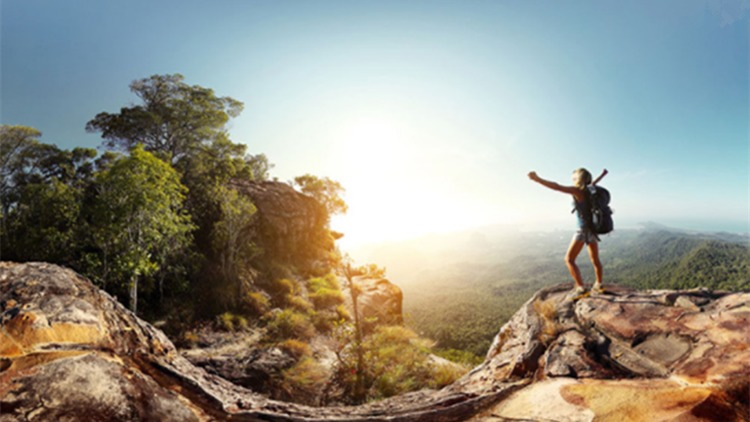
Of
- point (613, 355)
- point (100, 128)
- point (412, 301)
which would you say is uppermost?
point (100, 128)

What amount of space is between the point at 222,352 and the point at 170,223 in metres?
6.38

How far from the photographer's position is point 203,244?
2192 cm

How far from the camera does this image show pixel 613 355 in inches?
144

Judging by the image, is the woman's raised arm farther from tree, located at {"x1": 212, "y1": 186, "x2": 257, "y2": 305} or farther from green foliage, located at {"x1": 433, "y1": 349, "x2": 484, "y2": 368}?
tree, located at {"x1": 212, "y1": 186, "x2": 257, "y2": 305}

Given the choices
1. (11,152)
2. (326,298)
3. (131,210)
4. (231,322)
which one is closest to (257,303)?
(231,322)

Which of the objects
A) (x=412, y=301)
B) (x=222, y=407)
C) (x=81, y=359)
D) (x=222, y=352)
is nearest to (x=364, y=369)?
(x=222, y=352)

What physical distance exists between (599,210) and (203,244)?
2409 centimetres

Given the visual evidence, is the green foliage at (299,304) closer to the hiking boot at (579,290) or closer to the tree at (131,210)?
the tree at (131,210)

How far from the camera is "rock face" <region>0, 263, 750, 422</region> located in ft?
8.06

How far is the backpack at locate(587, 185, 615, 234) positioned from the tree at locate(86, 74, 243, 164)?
30.3 metres

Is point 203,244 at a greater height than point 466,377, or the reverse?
point 203,244

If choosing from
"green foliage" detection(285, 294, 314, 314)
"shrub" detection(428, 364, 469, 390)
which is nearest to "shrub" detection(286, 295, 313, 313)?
"green foliage" detection(285, 294, 314, 314)

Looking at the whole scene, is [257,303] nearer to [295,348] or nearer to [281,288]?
[281,288]

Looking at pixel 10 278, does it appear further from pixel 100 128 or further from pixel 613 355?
pixel 100 128
